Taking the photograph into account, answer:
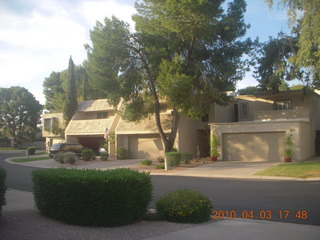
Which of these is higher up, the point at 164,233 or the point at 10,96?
the point at 10,96

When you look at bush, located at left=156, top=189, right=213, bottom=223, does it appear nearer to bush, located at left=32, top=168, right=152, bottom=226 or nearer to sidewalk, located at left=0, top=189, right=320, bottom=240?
sidewalk, located at left=0, top=189, right=320, bottom=240

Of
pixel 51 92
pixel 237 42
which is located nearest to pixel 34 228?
pixel 237 42

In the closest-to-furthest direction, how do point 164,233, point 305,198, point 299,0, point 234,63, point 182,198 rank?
point 164,233 → point 182,198 → point 305,198 → point 299,0 → point 234,63

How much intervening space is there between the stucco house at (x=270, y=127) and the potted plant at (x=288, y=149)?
0.27m

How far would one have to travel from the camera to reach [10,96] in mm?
67438

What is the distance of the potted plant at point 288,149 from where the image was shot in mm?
23295

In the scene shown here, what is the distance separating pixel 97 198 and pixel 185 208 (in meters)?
2.04

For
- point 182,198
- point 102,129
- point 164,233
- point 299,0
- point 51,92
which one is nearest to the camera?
point 164,233

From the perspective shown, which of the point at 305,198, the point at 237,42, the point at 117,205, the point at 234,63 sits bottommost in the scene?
the point at 305,198

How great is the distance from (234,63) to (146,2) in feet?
26.8

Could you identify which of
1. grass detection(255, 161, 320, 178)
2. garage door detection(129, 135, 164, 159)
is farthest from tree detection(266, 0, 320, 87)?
garage door detection(129, 135, 164, 159)

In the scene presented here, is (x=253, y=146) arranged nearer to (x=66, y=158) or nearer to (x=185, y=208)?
(x=66, y=158)

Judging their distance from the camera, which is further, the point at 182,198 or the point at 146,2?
the point at 146,2

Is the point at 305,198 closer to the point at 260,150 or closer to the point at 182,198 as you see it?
the point at 182,198
